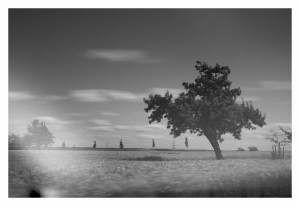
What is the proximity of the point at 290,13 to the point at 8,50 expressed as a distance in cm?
1411

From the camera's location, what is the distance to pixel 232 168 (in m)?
21.3

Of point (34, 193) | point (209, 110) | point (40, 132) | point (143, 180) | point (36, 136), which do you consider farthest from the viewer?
point (209, 110)

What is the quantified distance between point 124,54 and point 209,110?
30.9 feet

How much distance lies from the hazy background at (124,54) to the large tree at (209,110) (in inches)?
219

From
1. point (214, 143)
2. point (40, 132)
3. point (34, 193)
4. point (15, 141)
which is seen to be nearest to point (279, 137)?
point (214, 143)

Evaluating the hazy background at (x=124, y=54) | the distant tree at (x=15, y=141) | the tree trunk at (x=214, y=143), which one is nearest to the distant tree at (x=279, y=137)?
the hazy background at (x=124, y=54)

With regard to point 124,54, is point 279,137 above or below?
below

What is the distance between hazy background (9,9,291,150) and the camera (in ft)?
67.7

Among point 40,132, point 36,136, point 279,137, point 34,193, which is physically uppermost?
point 40,132

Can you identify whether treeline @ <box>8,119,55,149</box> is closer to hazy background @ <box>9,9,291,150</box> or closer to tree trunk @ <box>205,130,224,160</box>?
hazy background @ <box>9,9,291,150</box>

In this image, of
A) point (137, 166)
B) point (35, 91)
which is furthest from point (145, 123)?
point (35, 91)

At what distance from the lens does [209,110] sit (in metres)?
28.2

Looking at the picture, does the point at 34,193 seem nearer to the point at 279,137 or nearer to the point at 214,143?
the point at 279,137

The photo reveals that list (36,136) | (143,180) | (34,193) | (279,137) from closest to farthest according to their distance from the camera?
(34,193) < (143,180) < (36,136) < (279,137)
